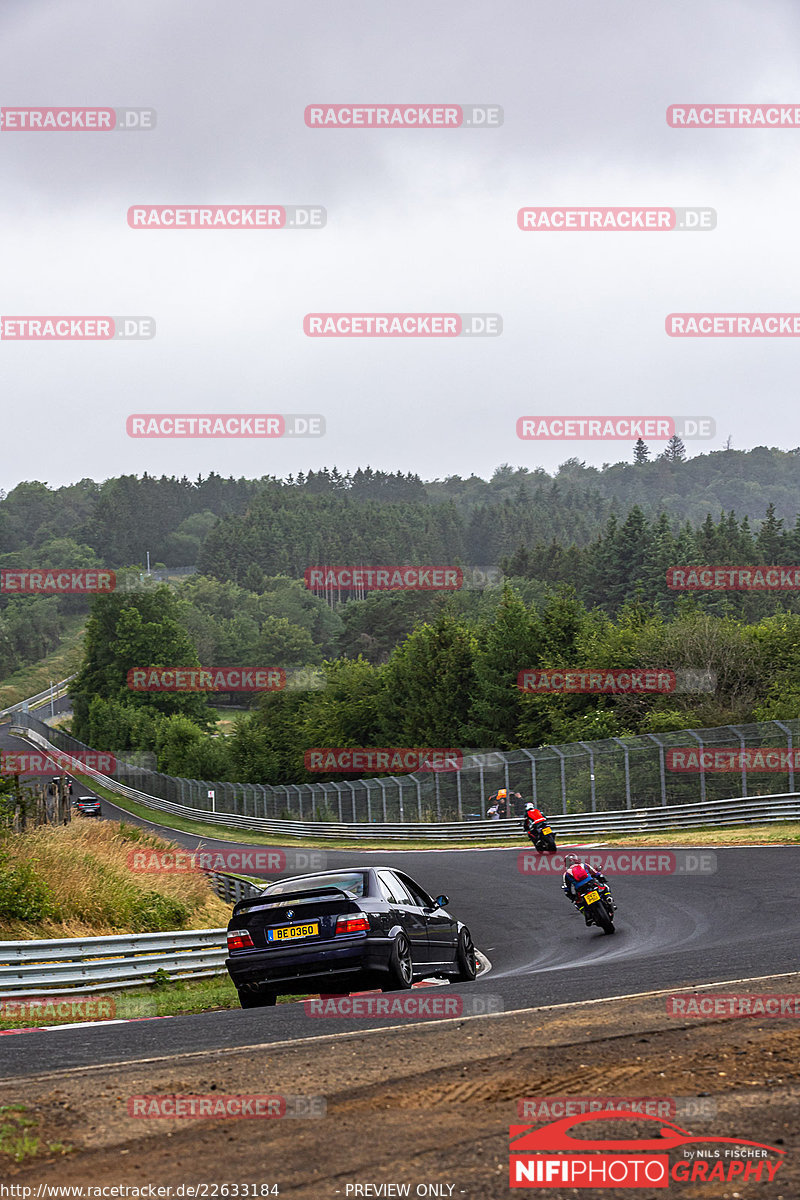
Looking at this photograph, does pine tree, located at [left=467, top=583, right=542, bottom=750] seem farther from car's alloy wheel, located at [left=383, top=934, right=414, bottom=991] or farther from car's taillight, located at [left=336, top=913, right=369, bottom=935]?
car's taillight, located at [left=336, top=913, right=369, bottom=935]

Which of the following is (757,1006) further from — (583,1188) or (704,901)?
(704,901)

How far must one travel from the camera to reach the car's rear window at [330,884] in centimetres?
1168

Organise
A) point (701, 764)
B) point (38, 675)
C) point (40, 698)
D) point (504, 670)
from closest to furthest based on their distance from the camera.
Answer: point (701, 764), point (504, 670), point (40, 698), point (38, 675)

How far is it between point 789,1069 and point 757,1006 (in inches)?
78.9

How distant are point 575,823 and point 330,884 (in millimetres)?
23622

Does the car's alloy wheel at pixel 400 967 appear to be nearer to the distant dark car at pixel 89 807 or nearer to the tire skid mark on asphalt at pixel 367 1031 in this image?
the tire skid mark on asphalt at pixel 367 1031

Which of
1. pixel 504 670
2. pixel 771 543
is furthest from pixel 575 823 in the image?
pixel 771 543

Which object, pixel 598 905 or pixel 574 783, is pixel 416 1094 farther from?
pixel 574 783

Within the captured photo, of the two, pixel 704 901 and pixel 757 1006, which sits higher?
pixel 757 1006

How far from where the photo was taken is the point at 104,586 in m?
134

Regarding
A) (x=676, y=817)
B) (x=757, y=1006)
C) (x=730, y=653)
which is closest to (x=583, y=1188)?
(x=757, y=1006)

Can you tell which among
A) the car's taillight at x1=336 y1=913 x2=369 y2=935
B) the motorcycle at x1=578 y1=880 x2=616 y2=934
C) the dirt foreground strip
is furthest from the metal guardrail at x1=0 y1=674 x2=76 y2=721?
the dirt foreground strip

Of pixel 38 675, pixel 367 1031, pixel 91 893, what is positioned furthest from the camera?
pixel 38 675

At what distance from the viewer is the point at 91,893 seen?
639 inches
